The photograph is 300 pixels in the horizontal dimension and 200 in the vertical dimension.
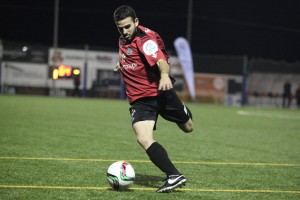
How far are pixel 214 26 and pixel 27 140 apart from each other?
116 feet

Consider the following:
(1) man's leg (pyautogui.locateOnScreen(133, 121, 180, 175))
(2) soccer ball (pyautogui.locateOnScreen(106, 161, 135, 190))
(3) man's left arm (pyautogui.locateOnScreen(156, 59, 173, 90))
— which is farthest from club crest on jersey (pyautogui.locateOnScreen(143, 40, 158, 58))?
(2) soccer ball (pyautogui.locateOnScreen(106, 161, 135, 190))

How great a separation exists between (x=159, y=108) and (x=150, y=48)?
2.41 ft

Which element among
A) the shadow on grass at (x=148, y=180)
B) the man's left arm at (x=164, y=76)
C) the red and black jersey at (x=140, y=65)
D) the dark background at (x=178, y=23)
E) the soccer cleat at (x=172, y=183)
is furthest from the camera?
the dark background at (x=178, y=23)

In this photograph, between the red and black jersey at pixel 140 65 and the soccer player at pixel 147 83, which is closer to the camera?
the soccer player at pixel 147 83

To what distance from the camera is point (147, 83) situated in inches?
246

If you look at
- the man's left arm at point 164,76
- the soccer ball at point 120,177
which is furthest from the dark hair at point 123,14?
the soccer ball at point 120,177

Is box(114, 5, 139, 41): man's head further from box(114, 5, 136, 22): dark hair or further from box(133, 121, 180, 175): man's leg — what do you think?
box(133, 121, 180, 175): man's leg

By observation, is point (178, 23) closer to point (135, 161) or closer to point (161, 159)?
point (135, 161)

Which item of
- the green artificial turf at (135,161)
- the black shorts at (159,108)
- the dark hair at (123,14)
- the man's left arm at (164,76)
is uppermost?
the dark hair at (123,14)

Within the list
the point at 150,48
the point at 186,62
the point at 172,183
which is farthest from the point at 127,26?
the point at 186,62

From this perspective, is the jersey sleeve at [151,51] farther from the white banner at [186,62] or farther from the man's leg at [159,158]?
the white banner at [186,62]

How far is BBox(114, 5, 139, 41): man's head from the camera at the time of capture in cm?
601

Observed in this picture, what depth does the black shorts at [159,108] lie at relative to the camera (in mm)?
6188

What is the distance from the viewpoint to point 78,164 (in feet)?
24.6
